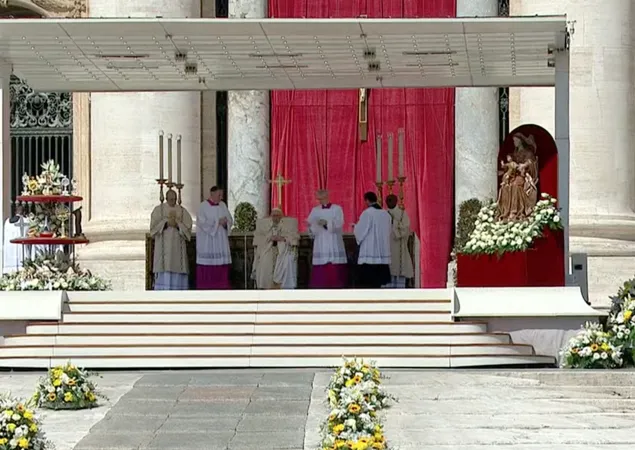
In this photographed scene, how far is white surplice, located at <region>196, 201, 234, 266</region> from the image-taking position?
24531mm

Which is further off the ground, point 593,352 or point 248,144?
point 248,144

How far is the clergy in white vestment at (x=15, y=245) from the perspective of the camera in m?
22.9

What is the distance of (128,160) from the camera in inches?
1071

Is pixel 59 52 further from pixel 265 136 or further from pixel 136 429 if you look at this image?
pixel 136 429

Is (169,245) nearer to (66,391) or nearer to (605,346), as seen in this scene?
(605,346)

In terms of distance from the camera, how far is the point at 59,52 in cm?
2259

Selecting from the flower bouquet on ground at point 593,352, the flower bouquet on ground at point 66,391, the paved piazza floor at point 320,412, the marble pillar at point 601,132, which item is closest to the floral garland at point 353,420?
the paved piazza floor at point 320,412

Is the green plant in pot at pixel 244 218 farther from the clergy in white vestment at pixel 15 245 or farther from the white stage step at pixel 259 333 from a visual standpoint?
the white stage step at pixel 259 333

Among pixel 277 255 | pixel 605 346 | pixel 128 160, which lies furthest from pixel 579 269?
pixel 128 160

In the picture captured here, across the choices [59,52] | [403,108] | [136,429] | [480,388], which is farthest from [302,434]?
[403,108]

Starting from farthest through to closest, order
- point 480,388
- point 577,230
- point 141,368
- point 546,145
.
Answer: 1. point 577,230
2. point 546,145
3. point 141,368
4. point 480,388

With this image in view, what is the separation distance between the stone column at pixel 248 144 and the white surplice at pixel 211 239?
319 centimetres

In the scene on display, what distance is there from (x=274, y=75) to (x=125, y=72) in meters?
2.05

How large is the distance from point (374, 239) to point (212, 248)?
7.44 ft
